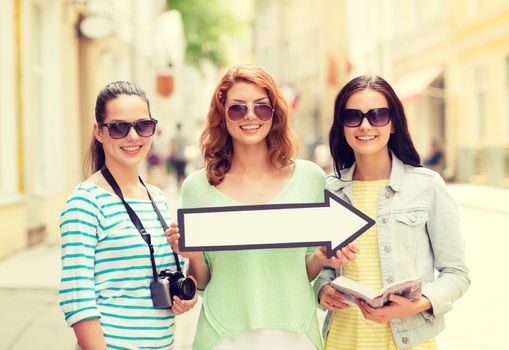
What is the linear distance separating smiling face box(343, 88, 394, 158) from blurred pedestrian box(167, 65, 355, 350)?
183 millimetres

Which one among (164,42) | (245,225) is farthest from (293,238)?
(164,42)

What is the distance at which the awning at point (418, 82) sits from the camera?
24.6m

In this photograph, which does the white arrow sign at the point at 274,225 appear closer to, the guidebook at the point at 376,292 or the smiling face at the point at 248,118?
the guidebook at the point at 376,292

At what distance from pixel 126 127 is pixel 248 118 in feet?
1.43

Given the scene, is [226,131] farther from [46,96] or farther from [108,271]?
[46,96]

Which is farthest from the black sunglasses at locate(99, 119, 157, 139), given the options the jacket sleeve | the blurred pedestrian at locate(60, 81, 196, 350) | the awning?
the awning

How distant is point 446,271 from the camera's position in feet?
9.29

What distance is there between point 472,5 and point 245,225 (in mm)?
21406

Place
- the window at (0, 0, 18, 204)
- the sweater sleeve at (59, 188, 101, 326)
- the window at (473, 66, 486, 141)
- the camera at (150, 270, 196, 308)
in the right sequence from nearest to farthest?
1. the sweater sleeve at (59, 188, 101, 326)
2. the camera at (150, 270, 196, 308)
3. the window at (0, 0, 18, 204)
4. the window at (473, 66, 486, 141)

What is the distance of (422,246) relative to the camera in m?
2.86

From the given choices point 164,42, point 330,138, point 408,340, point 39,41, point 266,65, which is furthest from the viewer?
point 266,65

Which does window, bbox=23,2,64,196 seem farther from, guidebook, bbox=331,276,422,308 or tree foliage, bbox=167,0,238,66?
tree foliage, bbox=167,0,238,66

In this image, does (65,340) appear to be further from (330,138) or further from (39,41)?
(39,41)

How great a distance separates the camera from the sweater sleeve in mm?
2568
